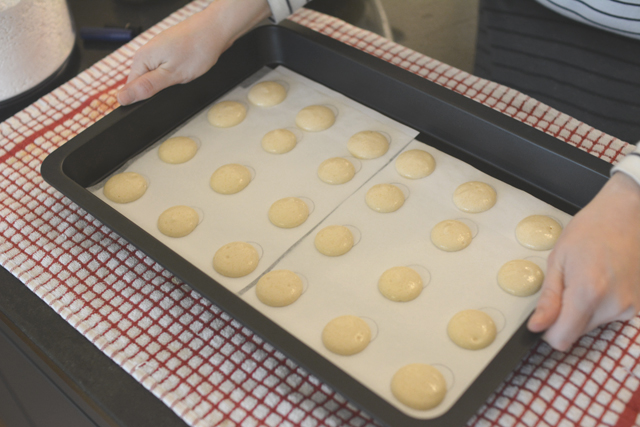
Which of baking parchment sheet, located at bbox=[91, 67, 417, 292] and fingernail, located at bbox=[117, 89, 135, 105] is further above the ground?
fingernail, located at bbox=[117, 89, 135, 105]

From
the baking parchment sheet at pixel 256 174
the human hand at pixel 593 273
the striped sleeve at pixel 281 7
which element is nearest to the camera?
the human hand at pixel 593 273

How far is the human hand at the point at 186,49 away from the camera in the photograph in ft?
3.20

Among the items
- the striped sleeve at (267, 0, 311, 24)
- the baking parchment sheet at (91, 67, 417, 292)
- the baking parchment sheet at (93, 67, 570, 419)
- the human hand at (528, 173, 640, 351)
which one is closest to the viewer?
the human hand at (528, 173, 640, 351)

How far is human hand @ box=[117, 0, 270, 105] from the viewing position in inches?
38.4

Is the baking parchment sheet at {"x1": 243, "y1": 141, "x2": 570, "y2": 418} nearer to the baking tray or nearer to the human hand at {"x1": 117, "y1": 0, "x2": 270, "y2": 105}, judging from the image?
the baking tray

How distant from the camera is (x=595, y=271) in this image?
2.06 feet

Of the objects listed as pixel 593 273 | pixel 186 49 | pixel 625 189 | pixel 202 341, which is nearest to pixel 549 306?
pixel 593 273

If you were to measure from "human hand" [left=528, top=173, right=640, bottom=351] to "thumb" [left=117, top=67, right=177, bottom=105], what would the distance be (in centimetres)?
69

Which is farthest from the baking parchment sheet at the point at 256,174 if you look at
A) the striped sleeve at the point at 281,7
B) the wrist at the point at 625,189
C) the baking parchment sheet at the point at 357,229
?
the wrist at the point at 625,189

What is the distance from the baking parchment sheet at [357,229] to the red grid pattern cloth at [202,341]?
0.16 feet

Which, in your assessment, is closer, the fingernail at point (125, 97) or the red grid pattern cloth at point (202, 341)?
the red grid pattern cloth at point (202, 341)

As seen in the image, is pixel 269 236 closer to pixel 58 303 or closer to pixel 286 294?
pixel 286 294

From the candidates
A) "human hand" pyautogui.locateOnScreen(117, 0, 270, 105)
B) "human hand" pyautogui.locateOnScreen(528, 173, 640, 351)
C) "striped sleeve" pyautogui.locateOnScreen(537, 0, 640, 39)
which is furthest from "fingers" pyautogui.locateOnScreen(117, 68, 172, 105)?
"striped sleeve" pyautogui.locateOnScreen(537, 0, 640, 39)

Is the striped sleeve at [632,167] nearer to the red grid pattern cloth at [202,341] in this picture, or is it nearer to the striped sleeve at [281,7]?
the red grid pattern cloth at [202,341]
